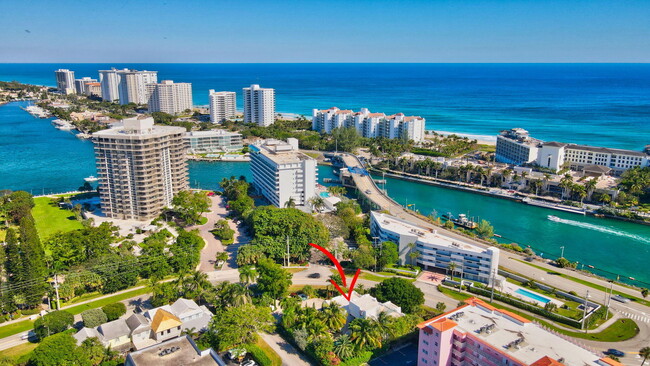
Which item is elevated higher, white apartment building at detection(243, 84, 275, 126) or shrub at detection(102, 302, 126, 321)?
white apartment building at detection(243, 84, 275, 126)

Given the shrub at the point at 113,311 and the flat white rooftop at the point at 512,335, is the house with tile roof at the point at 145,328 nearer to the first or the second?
the shrub at the point at 113,311

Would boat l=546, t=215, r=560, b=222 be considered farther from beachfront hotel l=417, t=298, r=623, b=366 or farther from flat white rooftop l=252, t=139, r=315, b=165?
beachfront hotel l=417, t=298, r=623, b=366

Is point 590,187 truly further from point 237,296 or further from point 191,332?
point 191,332

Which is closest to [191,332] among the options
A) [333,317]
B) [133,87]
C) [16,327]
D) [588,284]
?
[333,317]

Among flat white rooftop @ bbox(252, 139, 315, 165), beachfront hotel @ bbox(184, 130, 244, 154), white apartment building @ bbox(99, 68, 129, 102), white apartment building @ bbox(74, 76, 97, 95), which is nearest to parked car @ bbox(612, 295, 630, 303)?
flat white rooftop @ bbox(252, 139, 315, 165)

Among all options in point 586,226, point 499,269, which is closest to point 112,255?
point 499,269

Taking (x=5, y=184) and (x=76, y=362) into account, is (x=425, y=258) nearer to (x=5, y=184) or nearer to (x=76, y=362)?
(x=76, y=362)
